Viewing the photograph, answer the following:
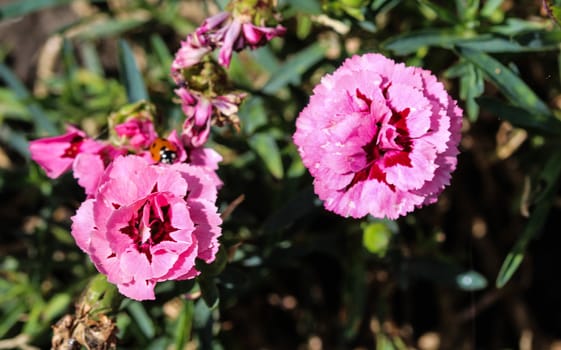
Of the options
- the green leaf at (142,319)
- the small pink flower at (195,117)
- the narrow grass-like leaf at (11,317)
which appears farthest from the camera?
the narrow grass-like leaf at (11,317)

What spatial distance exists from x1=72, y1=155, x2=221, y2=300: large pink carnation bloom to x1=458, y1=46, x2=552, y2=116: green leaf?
29.3 inches

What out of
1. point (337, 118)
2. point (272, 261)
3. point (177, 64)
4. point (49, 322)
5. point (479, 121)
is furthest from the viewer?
point (479, 121)

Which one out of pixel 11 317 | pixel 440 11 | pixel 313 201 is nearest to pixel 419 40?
pixel 440 11

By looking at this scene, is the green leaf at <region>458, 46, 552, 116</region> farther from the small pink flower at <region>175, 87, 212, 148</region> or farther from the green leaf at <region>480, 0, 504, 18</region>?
the small pink flower at <region>175, 87, 212, 148</region>

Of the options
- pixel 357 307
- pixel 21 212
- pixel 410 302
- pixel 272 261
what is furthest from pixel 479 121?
pixel 21 212

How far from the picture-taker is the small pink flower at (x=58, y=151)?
1609 millimetres

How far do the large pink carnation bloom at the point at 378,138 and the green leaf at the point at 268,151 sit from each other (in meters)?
0.63

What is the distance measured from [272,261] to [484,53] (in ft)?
2.45

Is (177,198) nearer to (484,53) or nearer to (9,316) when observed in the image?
(484,53)

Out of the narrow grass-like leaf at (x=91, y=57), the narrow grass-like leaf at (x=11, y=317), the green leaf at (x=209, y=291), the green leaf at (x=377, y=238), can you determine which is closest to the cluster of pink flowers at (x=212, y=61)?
Answer: the green leaf at (x=209, y=291)

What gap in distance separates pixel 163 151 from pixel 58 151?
0.97ft

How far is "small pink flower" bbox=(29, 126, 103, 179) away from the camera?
63.4 inches

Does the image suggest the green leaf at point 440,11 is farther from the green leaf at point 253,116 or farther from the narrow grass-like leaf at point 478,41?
the green leaf at point 253,116

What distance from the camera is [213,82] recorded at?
156 centimetres
